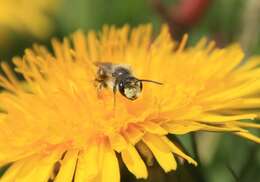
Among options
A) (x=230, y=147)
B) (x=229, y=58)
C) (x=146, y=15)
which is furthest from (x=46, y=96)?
(x=146, y=15)

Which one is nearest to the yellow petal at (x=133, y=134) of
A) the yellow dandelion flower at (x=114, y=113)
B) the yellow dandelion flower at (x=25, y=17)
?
the yellow dandelion flower at (x=114, y=113)

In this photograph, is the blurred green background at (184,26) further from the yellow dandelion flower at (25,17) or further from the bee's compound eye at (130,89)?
the bee's compound eye at (130,89)

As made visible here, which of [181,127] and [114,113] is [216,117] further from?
[114,113]

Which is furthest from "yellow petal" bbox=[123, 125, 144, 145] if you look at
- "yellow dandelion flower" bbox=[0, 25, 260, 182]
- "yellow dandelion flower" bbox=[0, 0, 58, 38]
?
"yellow dandelion flower" bbox=[0, 0, 58, 38]

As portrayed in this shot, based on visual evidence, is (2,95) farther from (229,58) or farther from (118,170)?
(229,58)

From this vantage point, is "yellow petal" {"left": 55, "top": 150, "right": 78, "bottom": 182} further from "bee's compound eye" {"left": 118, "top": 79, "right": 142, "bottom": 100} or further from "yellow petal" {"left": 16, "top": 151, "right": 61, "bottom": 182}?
"bee's compound eye" {"left": 118, "top": 79, "right": 142, "bottom": 100}

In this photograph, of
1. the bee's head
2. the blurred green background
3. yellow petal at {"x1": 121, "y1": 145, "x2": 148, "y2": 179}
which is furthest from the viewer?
the blurred green background
